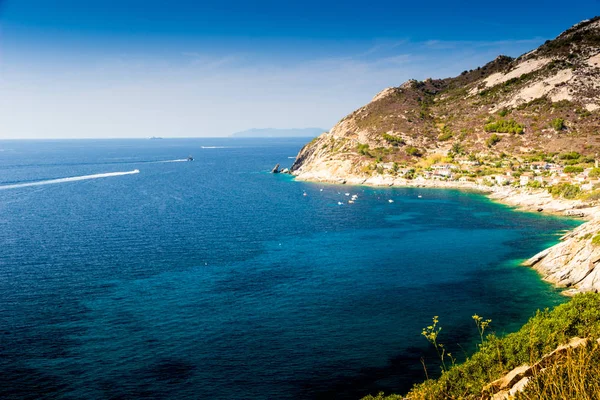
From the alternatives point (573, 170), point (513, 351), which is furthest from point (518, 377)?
point (573, 170)

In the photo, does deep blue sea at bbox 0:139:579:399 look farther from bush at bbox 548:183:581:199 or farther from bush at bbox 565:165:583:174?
bush at bbox 565:165:583:174

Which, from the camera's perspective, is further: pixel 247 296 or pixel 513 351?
pixel 247 296

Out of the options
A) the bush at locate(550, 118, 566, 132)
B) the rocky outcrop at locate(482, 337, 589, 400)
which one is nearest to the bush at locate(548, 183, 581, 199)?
the bush at locate(550, 118, 566, 132)

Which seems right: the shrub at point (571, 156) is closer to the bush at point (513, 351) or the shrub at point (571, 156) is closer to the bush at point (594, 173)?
the bush at point (594, 173)

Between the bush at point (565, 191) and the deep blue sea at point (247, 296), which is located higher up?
the bush at point (565, 191)

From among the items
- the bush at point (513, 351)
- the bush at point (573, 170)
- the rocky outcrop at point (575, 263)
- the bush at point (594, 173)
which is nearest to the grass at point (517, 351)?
the bush at point (513, 351)

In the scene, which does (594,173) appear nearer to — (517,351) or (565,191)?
(565,191)

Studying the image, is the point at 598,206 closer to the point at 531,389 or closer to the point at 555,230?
→ the point at 555,230
